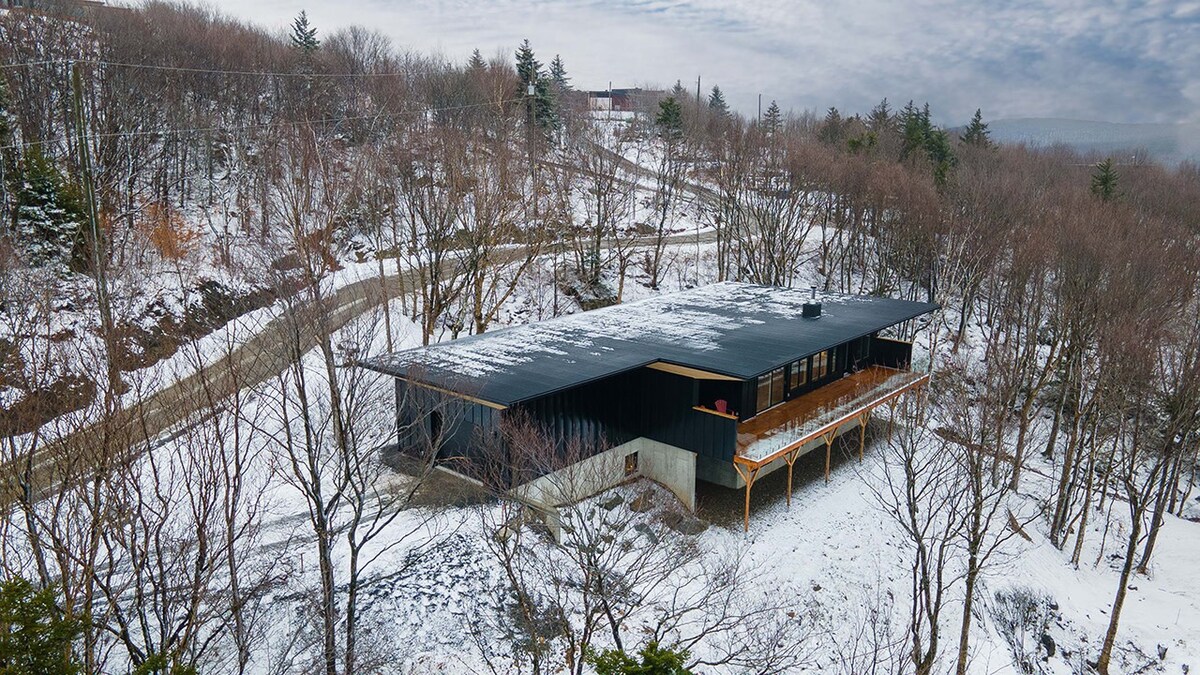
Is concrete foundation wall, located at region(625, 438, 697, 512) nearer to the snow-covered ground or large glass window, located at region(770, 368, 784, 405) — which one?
the snow-covered ground

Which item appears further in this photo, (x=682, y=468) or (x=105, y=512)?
(x=682, y=468)

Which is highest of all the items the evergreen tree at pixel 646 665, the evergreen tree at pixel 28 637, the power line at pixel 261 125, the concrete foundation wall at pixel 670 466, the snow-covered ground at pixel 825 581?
the power line at pixel 261 125

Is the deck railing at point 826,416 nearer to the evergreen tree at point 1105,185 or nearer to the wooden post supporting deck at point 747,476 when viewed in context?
the wooden post supporting deck at point 747,476

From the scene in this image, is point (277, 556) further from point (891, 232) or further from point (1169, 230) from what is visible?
point (1169, 230)

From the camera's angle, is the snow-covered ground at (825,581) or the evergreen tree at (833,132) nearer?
the snow-covered ground at (825,581)

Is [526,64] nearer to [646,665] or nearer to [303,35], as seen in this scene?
[303,35]

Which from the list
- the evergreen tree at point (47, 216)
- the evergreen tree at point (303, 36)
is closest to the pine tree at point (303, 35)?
the evergreen tree at point (303, 36)

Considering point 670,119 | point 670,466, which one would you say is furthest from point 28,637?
point 670,119

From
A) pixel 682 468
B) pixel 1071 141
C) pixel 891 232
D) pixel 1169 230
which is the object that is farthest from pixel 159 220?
pixel 1071 141
